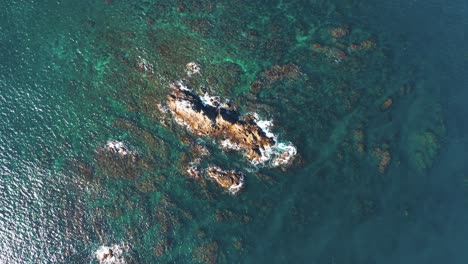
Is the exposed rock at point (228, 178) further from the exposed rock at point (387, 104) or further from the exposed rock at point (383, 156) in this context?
the exposed rock at point (387, 104)

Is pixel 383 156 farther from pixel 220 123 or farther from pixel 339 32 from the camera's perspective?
pixel 220 123

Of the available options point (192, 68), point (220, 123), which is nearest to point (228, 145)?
point (220, 123)

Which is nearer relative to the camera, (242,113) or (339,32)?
(242,113)

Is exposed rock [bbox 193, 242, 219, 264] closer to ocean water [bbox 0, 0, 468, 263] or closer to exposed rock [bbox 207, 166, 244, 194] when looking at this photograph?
ocean water [bbox 0, 0, 468, 263]

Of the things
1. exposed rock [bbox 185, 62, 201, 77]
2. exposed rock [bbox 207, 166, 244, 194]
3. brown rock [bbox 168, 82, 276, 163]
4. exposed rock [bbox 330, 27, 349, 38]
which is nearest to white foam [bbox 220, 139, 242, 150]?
brown rock [bbox 168, 82, 276, 163]

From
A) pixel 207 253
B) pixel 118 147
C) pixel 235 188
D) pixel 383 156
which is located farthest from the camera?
pixel 383 156

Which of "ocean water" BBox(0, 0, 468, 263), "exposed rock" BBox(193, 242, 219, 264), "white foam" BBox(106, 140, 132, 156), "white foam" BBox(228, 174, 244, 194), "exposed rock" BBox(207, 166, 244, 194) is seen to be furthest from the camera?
"white foam" BBox(106, 140, 132, 156)

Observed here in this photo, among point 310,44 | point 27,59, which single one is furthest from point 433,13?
point 27,59

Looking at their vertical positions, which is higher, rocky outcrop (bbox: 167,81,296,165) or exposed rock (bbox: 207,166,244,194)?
rocky outcrop (bbox: 167,81,296,165)
